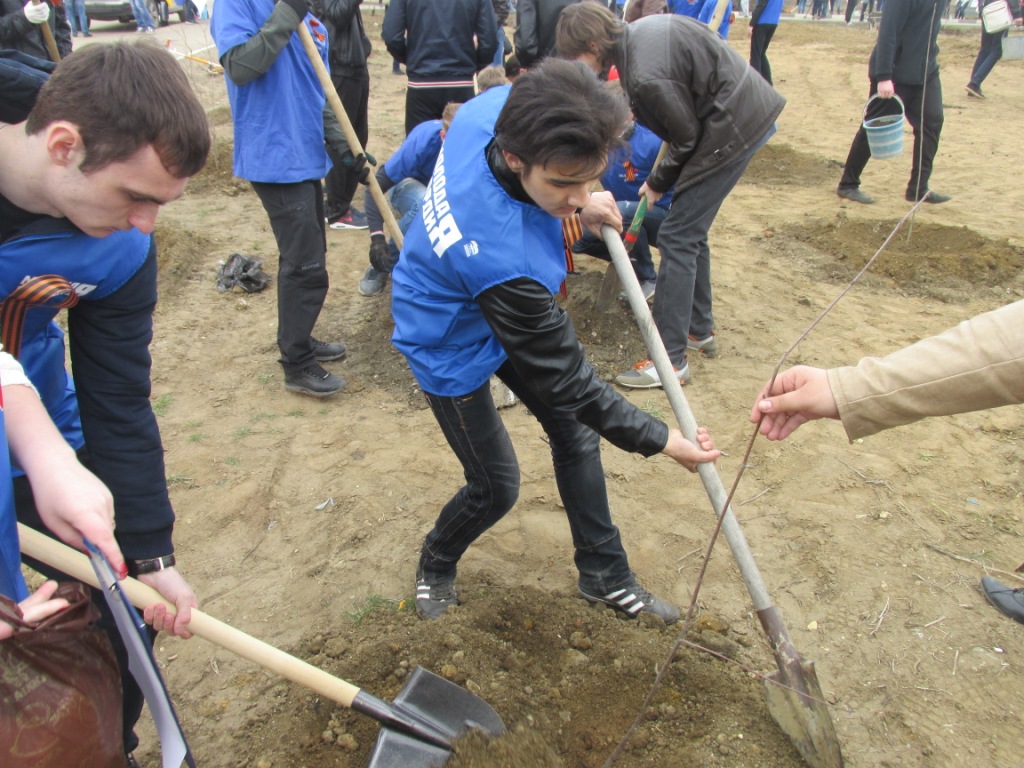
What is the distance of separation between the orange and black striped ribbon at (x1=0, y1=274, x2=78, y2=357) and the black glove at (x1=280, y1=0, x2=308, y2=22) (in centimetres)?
232

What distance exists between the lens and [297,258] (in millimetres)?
3648

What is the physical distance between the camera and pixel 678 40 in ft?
11.0

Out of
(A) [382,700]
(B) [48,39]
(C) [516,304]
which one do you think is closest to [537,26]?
(B) [48,39]

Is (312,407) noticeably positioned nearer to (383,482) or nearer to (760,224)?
(383,482)

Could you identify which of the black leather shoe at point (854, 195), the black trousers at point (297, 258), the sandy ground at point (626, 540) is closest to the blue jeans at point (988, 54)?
the black leather shoe at point (854, 195)

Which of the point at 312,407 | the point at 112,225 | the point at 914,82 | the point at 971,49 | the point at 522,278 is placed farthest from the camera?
the point at 971,49

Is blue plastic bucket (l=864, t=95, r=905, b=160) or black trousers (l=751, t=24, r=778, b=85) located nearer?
blue plastic bucket (l=864, t=95, r=905, b=160)

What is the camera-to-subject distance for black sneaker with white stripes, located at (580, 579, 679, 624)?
8.33ft

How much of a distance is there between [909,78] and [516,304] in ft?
18.9

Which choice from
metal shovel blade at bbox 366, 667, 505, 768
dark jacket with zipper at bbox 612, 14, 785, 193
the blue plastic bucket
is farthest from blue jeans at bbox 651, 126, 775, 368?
the blue plastic bucket

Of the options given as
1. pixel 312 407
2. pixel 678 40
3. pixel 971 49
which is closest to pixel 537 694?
pixel 312 407

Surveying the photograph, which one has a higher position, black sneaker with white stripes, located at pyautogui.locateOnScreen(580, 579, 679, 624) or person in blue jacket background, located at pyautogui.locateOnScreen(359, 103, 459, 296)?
person in blue jacket background, located at pyautogui.locateOnScreen(359, 103, 459, 296)

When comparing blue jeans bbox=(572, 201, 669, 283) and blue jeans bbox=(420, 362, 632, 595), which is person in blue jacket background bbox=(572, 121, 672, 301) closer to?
blue jeans bbox=(572, 201, 669, 283)

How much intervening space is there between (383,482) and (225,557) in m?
0.73
